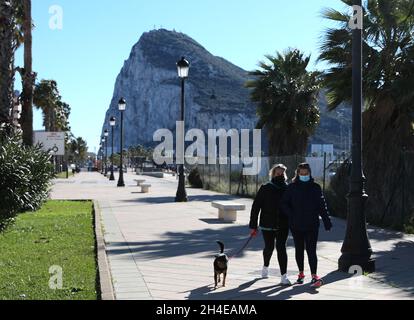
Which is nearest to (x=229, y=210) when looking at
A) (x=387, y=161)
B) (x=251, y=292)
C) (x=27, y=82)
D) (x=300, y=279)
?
(x=387, y=161)

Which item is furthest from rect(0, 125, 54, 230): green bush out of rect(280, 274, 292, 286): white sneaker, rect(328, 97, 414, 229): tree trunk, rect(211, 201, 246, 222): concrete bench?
rect(328, 97, 414, 229): tree trunk

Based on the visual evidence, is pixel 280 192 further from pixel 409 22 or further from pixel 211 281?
pixel 409 22

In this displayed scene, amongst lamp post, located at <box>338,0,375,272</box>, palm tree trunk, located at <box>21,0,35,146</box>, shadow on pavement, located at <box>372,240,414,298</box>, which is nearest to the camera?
shadow on pavement, located at <box>372,240,414,298</box>

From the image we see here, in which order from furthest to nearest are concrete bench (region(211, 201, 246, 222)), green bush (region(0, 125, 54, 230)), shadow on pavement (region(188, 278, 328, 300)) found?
concrete bench (region(211, 201, 246, 222)) < green bush (region(0, 125, 54, 230)) < shadow on pavement (region(188, 278, 328, 300))

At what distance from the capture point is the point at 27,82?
25906mm

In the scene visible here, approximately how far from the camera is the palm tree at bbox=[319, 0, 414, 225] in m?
15.7

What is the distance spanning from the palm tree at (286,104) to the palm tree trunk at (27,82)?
11.4 m

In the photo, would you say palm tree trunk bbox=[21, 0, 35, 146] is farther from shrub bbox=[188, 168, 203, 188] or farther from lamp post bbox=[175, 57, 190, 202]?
shrub bbox=[188, 168, 203, 188]

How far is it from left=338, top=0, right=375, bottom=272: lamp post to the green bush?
8.04 metres

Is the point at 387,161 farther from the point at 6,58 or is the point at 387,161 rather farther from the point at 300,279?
the point at 6,58

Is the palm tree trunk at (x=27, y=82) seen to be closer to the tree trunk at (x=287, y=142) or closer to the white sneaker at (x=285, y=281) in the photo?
the tree trunk at (x=287, y=142)

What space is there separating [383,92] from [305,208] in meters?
9.32

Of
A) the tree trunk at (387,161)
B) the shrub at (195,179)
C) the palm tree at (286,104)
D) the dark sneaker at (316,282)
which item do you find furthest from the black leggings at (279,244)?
the shrub at (195,179)

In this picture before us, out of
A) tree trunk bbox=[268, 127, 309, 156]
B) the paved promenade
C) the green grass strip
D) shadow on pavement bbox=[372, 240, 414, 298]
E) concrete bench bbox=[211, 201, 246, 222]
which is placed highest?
tree trunk bbox=[268, 127, 309, 156]
